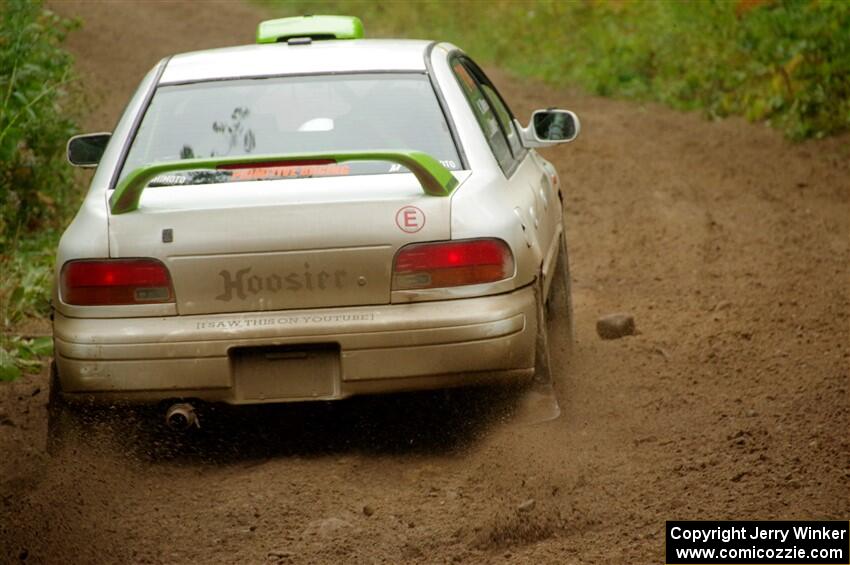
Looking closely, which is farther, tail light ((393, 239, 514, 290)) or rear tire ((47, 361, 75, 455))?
rear tire ((47, 361, 75, 455))

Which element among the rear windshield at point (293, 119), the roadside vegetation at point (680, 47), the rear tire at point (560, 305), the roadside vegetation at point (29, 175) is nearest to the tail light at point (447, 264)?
the rear windshield at point (293, 119)

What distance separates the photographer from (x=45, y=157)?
991cm

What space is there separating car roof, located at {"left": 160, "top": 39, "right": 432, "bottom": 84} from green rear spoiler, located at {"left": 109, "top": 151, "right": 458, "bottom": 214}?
2.46 feet

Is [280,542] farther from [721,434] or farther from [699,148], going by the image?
[699,148]

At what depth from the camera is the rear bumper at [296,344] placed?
4637mm

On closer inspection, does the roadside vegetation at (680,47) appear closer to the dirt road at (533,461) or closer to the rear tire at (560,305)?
the dirt road at (533,461)

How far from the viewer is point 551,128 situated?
6.26 metres

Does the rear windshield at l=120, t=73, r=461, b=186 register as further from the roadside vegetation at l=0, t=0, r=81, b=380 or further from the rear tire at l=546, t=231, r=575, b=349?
the roadside vegetation at l=0, t=0, r=81, b=380

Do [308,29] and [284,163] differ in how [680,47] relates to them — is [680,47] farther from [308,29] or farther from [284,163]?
[284,163]

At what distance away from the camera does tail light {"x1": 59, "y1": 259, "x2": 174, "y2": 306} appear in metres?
4.67

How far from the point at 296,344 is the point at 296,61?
4.53 ft

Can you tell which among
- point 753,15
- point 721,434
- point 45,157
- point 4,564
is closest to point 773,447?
point 721,434

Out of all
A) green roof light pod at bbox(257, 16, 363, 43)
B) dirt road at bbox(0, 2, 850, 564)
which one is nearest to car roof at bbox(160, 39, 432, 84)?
green roof light pod at bbox(257, 16, 363, 43)

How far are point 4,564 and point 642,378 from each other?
3.18m
